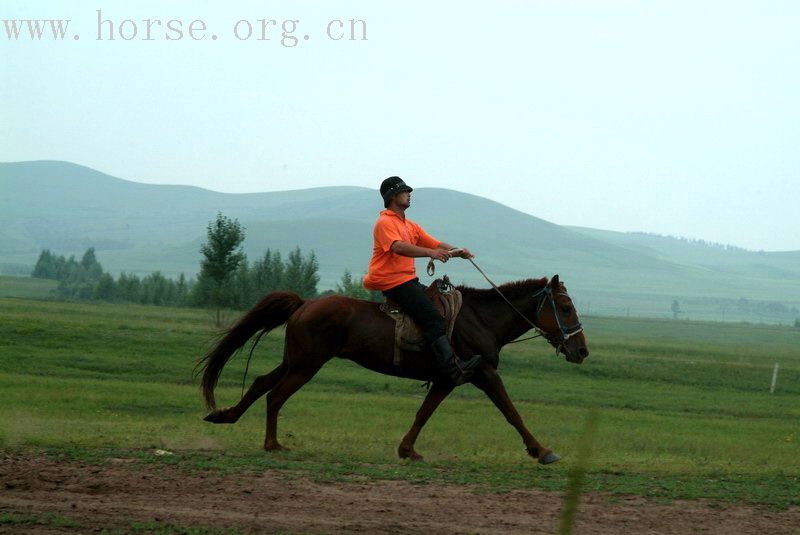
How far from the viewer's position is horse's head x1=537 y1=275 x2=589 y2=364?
13055mm

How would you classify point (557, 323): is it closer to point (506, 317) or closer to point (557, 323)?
point (557, 323)

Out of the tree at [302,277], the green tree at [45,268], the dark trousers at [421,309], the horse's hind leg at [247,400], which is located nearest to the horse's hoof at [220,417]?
the horse's hind leg at [247,400]

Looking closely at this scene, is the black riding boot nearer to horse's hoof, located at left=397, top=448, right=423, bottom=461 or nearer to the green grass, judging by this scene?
horse's hoof, located at left=397, top=448, right=423, bottom=461

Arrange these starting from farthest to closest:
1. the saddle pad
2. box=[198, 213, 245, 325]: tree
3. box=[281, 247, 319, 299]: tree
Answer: box=[281, 247, 319, 299]: tree → box=[198, 213, 245, 325]: tree → the saddle pad

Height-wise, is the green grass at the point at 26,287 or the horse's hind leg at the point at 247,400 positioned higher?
the green grass at the point at 26,287

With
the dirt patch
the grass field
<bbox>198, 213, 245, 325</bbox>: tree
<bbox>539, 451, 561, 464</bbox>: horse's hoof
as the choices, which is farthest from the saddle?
<bbox>198, 213, 245, 325</bbox>: tree

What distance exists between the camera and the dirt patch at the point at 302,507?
7988 millimetres

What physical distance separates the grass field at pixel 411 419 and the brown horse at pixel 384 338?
0.54 metres

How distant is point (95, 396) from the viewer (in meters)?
20.3

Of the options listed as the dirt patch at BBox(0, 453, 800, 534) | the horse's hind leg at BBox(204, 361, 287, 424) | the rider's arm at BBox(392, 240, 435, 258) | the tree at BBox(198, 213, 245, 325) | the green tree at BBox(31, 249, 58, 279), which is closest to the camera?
the dirt patch at BBox(0, 453, 800, 534)

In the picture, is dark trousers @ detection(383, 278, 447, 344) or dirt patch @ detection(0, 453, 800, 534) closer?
dirt patch @ detection(0, 453, 800, 534)

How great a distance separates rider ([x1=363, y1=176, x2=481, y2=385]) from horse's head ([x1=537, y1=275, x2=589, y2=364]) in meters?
1.27

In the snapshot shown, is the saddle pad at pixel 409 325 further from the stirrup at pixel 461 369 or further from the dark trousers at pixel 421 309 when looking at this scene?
the stirrup at pixel 461 369

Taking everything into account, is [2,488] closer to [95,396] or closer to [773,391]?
[95,396]
